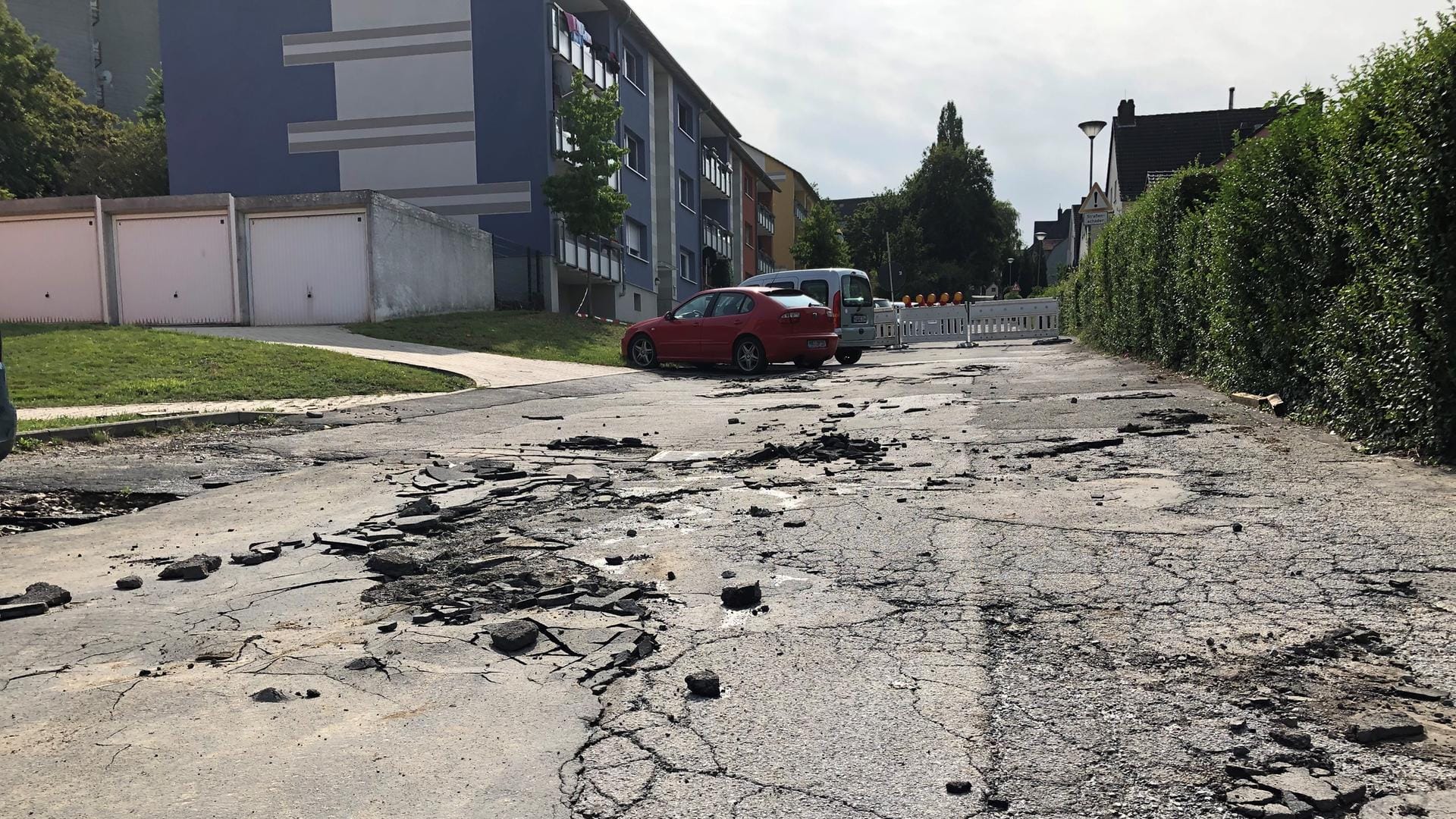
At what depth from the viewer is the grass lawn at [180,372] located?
1323 centimetres

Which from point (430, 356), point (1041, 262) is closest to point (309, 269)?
point (430, 356)

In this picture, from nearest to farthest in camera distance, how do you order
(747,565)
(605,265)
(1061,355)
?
(747,565) → (1061,355) → (605,265)

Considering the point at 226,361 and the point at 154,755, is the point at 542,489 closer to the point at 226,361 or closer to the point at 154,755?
the point at 154,755

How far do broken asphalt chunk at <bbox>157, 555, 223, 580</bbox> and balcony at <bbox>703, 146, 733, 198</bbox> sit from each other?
46.5m

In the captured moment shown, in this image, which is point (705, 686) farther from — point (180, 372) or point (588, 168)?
point (588, 168)

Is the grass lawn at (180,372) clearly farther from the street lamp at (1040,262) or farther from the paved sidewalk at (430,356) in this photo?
the street lamp at (1040,262)

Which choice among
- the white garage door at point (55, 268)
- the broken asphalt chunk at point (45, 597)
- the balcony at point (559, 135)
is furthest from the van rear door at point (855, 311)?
the broken asphalt chunk at point (45, 597)

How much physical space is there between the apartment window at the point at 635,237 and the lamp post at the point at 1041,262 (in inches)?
1698

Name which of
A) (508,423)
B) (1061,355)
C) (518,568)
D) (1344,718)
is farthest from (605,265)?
(1344,718)

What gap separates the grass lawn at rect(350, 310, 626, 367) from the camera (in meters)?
21.6

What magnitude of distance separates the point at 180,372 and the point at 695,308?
8.85 meters

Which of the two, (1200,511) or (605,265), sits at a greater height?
(605,265)

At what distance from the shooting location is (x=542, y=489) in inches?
281

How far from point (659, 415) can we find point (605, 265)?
83.2ft
